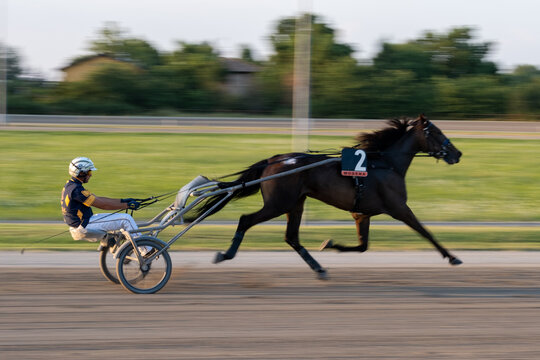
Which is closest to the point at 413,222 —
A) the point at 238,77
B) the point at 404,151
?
the point at 404,151

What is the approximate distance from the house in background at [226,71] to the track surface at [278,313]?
32.0 meters

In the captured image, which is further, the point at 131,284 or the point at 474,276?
the point at 474,276

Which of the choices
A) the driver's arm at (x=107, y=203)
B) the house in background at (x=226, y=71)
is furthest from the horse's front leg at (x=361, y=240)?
the house in background at (x=226, y=71)

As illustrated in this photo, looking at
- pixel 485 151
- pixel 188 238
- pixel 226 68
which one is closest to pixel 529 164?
pixel 485 151

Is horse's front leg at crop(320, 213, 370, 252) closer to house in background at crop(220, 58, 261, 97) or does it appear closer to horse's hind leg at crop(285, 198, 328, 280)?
horse's hind leg at crop(285, 198, 328, 280)

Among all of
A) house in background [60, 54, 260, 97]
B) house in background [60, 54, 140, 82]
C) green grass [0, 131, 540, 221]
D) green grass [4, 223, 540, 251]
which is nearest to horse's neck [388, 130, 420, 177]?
green grass [4, 223, 540, 251]

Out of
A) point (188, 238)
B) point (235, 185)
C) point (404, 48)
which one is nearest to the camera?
point (235, 185)

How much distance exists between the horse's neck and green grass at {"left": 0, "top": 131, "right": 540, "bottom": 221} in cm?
536

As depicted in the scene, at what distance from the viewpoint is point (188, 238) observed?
35.0ft

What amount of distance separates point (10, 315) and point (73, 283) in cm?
130

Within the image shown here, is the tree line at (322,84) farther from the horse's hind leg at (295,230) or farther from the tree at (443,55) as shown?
the horse's hind leg at (295,230)

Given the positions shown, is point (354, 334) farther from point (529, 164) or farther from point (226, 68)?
point (226, 68)

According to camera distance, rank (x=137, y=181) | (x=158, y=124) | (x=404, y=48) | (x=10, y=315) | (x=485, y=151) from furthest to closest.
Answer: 1. (x=404, y=48)
2. (x=158, y=124)
3. (x=485, y=151)
4. (x=137, y=181)
5. (x=10, y=315)

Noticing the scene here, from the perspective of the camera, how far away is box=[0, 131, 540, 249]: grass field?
11.1 m
